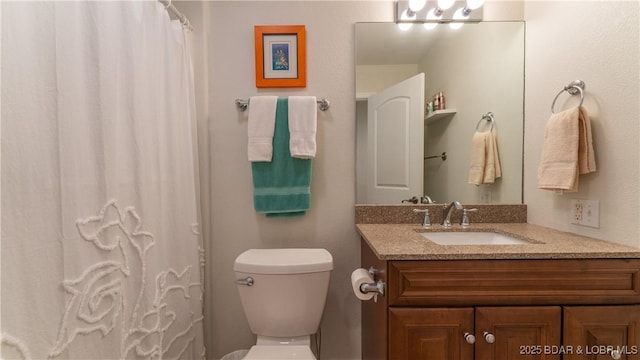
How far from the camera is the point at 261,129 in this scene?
4.66ft

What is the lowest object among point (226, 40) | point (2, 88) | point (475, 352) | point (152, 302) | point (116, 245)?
point (475, 352)

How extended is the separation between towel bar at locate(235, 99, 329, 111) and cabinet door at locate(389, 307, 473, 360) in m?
1.04

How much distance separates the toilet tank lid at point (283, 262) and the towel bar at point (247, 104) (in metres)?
0.75

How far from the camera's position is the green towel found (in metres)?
1.44

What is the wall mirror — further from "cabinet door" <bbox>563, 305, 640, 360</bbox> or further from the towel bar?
"cabinet door" <bbox>563, 305, 640, 360</bbox>

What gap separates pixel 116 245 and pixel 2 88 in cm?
46

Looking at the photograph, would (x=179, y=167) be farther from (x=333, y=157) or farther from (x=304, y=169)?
(x=333, y=157)

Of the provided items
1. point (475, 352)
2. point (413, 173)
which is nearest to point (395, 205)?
point (413, 173)

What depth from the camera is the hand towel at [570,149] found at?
3.41 ft

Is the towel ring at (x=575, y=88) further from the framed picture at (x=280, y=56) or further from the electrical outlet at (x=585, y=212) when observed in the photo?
the framed picture at (x=280, y=56)

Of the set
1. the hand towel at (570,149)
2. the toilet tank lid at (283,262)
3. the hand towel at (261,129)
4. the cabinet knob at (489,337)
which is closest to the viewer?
the cabinet knob at (489,337)

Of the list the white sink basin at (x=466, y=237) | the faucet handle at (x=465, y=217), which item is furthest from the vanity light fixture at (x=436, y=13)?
the white sink basin at (x=466, y=237)

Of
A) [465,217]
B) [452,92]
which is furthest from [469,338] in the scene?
[452,92]

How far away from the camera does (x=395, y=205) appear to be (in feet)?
4.85
